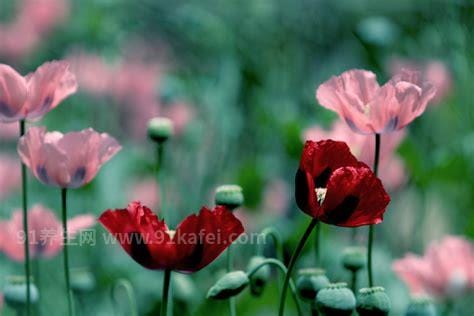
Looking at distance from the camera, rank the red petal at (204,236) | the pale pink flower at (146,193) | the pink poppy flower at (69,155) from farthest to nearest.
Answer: the pale pink flower at (146,193), the pink poppy flower at (69,155), the red petal at (204,236)

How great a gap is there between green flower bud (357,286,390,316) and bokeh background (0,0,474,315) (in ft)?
2.07

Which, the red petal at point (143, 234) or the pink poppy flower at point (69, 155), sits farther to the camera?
the pink poppy flower at point (69, 155)

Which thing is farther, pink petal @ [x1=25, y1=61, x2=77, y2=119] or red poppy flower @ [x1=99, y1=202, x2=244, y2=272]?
pink petal @ [x1=25, y1=61, x2=77, y2=119]

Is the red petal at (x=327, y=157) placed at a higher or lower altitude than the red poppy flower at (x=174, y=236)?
higher

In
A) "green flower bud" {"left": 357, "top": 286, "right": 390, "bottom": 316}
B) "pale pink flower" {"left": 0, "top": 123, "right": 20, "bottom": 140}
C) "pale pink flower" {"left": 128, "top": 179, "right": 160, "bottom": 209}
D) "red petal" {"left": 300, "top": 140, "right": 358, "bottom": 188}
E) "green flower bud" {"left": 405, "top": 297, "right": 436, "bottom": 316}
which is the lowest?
"green flower bud" {"left": 405, "top": 297, "right": 436, "bottom": 316}

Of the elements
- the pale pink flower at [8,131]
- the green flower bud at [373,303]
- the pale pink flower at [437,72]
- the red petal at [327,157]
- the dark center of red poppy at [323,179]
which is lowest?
A: the green flower bud at [373,303]

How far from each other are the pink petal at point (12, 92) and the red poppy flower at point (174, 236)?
0.75 feet

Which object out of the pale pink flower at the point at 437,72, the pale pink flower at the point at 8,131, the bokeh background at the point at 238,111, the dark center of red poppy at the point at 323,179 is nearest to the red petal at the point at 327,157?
the dark center of red poppy at the point at 323,179

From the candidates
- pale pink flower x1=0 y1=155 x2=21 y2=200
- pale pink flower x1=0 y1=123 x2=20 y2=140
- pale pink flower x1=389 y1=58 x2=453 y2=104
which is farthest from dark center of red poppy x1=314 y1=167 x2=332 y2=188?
pale pink flower x1=0 y1=123 x2=20 y2=140

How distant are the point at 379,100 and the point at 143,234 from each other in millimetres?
270

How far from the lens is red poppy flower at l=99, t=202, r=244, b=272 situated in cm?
91

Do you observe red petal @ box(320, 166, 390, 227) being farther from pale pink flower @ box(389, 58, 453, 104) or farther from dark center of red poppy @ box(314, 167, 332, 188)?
pale pink flower @ box(389, 58, 453, 104)

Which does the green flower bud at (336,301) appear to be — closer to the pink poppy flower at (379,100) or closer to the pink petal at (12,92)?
the pink poppy flower at (379,100)

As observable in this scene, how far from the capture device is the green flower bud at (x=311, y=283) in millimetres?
1064
